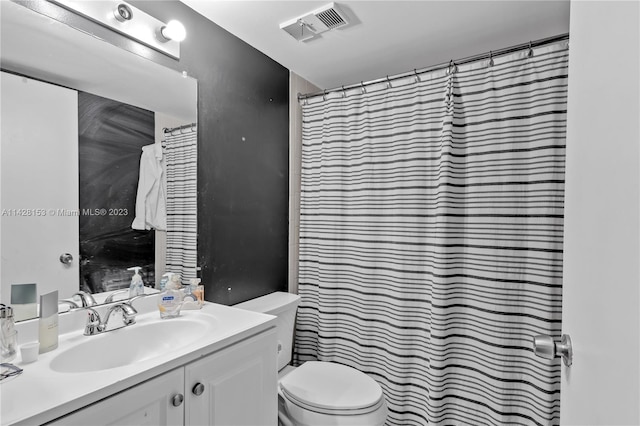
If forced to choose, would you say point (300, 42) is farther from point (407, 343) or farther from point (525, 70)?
point (407, 343)

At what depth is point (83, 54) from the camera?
1228mm

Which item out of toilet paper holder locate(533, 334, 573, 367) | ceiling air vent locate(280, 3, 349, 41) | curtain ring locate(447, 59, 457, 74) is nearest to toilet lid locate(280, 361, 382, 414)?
toilet paper holder locate(533, 334, 573, 367)

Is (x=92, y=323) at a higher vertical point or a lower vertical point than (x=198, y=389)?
higher

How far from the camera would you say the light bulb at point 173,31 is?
1.44 meters

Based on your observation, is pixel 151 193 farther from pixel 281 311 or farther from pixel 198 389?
pixel 281 311

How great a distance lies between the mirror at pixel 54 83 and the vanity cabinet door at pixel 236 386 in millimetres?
550

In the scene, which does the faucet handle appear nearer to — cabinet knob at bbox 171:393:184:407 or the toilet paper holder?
cabinet knob at bbox 171:393:184:407

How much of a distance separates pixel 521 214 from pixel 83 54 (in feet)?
6.32

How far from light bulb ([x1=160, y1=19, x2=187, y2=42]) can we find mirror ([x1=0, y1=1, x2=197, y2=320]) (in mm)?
159

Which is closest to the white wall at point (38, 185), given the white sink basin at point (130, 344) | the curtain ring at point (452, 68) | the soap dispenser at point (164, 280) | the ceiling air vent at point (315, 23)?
the white sink basin at point (130, 344)

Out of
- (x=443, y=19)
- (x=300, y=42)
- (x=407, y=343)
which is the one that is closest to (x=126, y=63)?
(x=300, y=42)

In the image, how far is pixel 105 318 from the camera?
4.03 feet

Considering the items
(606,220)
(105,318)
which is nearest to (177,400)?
(105,318)

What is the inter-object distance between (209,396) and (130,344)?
1.20 ft
